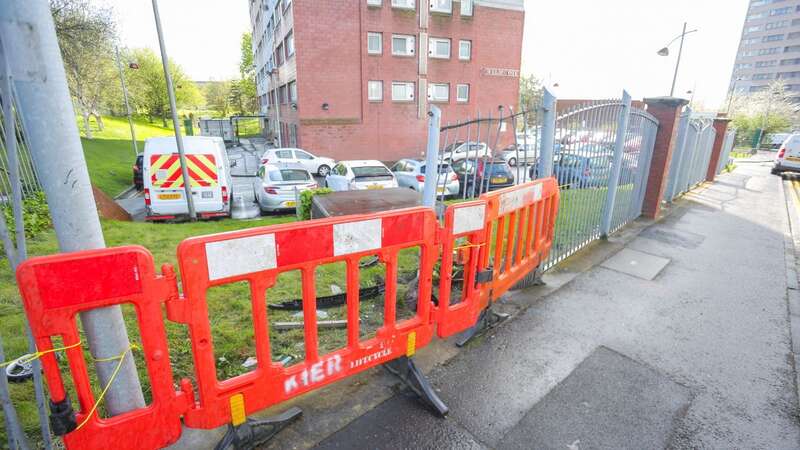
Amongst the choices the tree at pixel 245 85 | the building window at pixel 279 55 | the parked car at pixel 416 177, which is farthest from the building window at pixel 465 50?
the tree at pixel 245 85

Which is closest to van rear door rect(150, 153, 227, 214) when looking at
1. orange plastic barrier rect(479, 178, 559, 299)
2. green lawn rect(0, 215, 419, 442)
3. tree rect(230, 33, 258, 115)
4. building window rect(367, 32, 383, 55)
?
green lawn rect(0, 215, 419, 442)

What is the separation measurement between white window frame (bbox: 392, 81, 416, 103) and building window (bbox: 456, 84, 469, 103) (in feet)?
10.6

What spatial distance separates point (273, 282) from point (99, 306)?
2.52 feet

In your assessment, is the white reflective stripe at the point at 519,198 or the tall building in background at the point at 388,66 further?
the tall building in background at the point at 388,66

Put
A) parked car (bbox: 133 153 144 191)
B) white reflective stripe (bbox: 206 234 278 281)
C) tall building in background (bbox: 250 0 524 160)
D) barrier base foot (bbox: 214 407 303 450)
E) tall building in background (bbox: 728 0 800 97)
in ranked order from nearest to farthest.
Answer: white reflective stripe (bbox: 206 234 278 281)
barrier base foot (bbox: 214 407 303 450)
parked car (bbox: 133 153 144 191)
tall building in background (bbox: 250 0 524 160)
tall building in background (bbox: 728 0 800 97)

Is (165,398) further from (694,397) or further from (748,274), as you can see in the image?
(748,274)

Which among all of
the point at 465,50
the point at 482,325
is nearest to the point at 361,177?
the point at 482,325

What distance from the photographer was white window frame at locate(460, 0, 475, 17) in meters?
24.4

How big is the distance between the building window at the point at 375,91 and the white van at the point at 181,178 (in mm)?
14462

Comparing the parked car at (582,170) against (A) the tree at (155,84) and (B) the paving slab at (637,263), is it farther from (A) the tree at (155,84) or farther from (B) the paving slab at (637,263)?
(A) the tree at (155,84)

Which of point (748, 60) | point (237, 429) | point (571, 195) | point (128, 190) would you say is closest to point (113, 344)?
point (237, 429)

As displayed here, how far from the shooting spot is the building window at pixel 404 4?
74.0ft

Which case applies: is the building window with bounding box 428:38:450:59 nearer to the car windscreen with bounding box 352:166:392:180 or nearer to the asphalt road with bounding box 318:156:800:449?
the car windscreen with bounding box 352:166:392:180

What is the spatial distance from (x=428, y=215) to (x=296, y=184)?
8519 mm
